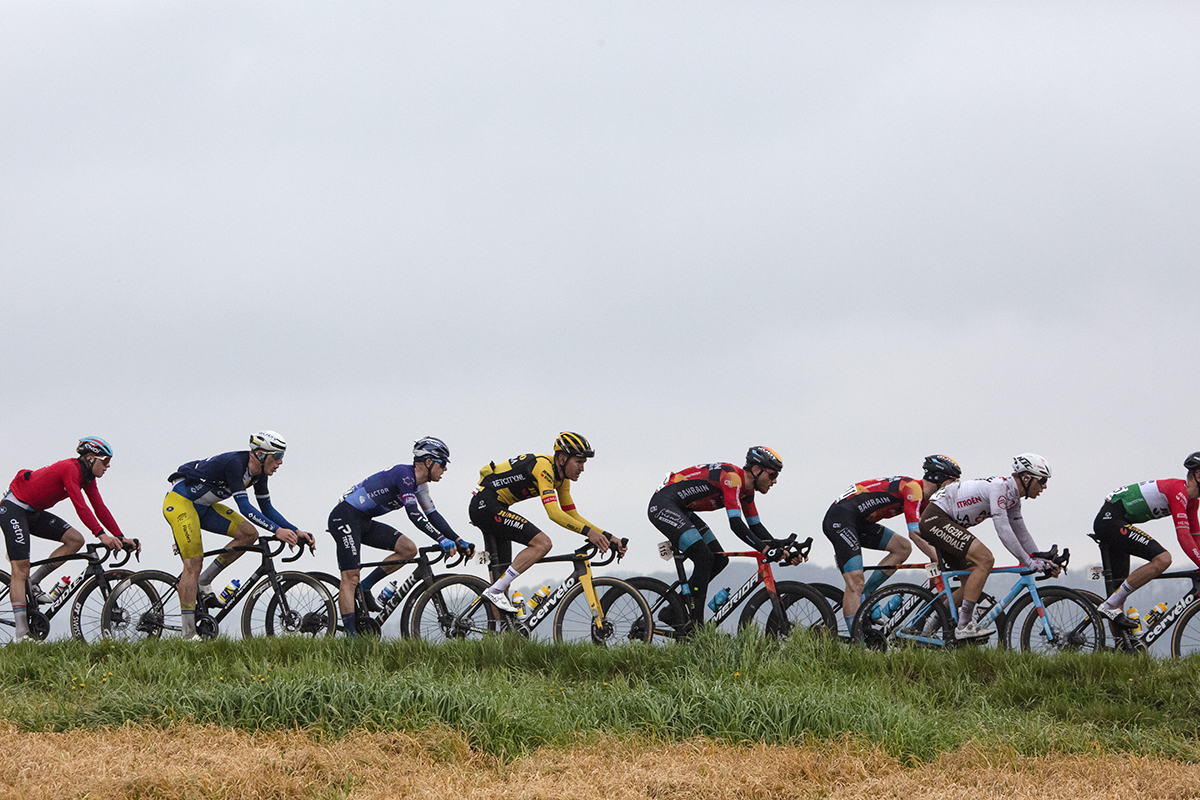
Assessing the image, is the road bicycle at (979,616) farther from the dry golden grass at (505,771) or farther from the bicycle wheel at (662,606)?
the dry golden grass at (505,771)

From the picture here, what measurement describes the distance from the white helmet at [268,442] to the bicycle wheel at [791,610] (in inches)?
233

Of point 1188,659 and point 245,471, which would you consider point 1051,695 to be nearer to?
point 1188,659

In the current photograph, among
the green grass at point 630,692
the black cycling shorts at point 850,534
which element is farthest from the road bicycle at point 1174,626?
the black cycling shorts at point 850,534

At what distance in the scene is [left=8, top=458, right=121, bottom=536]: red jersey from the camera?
15000 mm

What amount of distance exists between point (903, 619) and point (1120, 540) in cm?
299

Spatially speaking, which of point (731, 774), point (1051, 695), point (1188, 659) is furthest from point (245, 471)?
point (1188, 659)

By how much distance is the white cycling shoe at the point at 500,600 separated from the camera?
13164mm

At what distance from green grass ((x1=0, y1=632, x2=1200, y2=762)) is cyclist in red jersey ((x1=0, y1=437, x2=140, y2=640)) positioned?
9.05ft

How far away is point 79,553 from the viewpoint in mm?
15727

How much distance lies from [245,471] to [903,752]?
8.73 metres

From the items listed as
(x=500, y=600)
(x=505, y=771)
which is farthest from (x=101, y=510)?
(x=505, y=771)

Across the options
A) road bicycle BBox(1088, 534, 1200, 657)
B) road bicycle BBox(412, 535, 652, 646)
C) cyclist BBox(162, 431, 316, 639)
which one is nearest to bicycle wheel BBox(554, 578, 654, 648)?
road bicycle BBox(412, 535, 652, 646)

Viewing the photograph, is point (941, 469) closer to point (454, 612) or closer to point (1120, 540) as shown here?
point (1120, 540)

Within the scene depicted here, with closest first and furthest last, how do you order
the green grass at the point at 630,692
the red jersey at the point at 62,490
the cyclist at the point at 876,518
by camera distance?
the green grass at the point at 630,692
the cyclist at the point at 876,518
the red jersey at the point at 62,490
